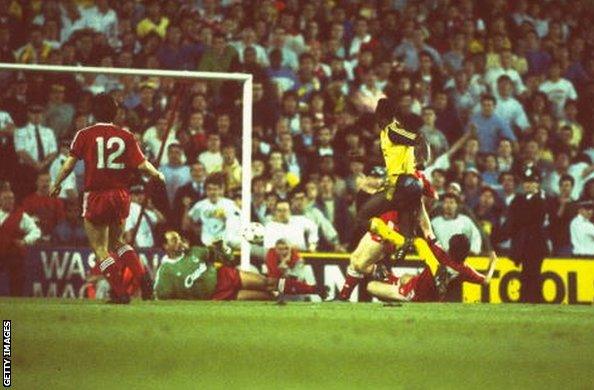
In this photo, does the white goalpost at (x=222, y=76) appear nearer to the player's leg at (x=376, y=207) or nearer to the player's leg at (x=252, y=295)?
the player's leg at (x=252, y=295)

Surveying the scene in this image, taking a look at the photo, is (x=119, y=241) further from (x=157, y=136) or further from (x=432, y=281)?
(x=432, y=281)

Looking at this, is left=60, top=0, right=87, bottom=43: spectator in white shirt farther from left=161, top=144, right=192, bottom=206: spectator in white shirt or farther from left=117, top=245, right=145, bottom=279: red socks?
left=117, top=245, right=145, bottom=279: red socks

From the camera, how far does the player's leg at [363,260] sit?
1136 centimetres

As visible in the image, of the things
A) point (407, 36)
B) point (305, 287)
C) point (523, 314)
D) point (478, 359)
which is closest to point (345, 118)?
point (407, 36)

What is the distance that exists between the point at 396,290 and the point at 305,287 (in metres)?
1.68

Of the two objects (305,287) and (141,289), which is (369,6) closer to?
(305,287)

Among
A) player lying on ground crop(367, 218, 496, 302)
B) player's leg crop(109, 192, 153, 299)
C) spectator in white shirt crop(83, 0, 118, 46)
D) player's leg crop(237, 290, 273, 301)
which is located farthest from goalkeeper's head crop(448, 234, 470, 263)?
spectator in white shirt crop(83, 0, 118, 46)

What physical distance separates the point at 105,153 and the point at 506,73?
8.31 m

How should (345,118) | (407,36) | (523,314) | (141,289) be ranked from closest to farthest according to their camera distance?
(523,314) < (141,289) < (345,118) < (407,36)

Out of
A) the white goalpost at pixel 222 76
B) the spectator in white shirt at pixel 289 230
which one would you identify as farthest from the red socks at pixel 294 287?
the white goalpost at pixel 222 76

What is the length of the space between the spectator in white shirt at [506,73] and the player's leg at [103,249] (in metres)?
7.98

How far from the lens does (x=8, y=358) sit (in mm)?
7090

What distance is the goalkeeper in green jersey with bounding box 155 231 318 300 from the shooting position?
448 inches

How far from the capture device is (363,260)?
11.4 meters
